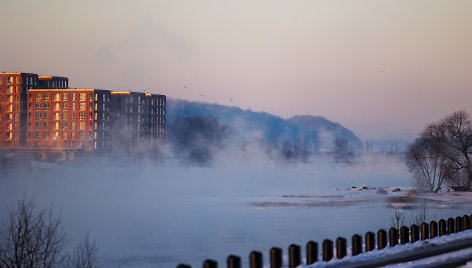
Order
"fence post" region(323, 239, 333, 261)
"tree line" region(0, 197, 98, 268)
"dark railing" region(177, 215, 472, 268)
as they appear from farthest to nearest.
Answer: "tree line" region(0, 197, 98, 268)
"fence post" region(323, 239, 333, 261)
"dark railing" region(177, 215, 472, 268)

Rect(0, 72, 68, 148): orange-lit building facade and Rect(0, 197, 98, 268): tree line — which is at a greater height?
Rect(0, 72, 68, 148): orange-lit building facade

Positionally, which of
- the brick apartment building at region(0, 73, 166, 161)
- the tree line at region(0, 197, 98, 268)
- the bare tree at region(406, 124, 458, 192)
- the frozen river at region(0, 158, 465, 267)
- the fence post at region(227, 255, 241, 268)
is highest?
the brick apartment building at region(0, 73, 166, 161)

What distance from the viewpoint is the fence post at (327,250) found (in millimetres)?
16453

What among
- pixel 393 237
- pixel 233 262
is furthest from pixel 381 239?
pixel 233 262

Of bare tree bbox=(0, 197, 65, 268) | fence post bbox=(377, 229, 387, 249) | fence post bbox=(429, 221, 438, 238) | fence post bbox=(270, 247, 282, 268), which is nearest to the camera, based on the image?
fence post bbox=(270, 247, 282, 268)

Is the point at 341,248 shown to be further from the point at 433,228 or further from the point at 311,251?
the point at 433,228

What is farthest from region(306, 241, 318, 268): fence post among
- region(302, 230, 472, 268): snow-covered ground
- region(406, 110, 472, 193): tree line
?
region(406, 110, 472, 193): tree line

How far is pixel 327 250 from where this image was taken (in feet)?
54.3

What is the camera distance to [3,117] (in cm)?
19600

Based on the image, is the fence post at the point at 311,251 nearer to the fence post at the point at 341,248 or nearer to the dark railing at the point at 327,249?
the dark railing at the point at 327,249

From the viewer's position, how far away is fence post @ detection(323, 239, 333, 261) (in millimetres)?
16453

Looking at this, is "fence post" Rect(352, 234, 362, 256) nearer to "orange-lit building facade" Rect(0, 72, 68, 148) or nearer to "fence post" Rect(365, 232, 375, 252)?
"fence post" Rect(365, 232, 375, 252)

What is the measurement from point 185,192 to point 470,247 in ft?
298

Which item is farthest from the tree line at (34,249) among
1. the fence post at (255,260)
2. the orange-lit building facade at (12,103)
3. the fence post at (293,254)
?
the orange-lit building facade at (12,103)
